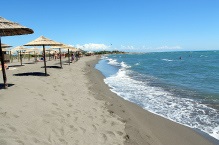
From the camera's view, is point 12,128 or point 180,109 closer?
point 12,128

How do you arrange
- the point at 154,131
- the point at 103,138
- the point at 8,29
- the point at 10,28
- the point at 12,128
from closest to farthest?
the point at 12,128
the point at 103,138
the point at 154,131
the point at 10,28
the point at 8,29

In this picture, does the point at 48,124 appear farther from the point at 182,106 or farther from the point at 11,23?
the point at 182,106

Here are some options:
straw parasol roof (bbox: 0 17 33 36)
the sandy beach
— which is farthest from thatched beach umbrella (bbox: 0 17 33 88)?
the sandy beach

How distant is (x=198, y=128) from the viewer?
24.1 feet

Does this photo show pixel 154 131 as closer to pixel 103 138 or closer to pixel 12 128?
pixel 103 138

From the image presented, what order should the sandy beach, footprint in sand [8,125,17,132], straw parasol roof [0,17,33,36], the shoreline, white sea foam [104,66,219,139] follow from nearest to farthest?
footprint in sand [8,125,17,132] → the sandy beach → the shoreline → white sea foam [104,66,219,139] → straw parasol roof [0,17,33,36]

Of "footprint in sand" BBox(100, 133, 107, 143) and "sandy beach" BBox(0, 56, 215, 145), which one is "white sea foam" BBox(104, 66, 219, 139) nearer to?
"sandy beach" BBox(0, 56, 215, 145)

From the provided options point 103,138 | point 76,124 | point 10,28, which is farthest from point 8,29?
point 103,138

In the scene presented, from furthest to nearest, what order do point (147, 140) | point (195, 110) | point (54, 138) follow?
1. point (195, 110)
2. point (147, 140)
3. point (54, 138)

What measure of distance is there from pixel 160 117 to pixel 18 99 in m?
4.72

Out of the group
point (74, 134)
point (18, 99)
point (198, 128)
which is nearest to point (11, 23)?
point (18, 99)

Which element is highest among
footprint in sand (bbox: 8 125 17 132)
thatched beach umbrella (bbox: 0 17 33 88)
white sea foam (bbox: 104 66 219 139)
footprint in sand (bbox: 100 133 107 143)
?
thatched beach umbrella (bbox: 0 17 33 88)

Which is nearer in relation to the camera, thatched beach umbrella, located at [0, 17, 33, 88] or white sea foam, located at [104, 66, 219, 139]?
white sea foam, located at [104, 66, 219, 139]

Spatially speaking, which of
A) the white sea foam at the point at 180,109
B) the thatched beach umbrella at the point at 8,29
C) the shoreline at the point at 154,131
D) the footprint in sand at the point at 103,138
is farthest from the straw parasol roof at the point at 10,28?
the white sea foam at the point at 180,109
